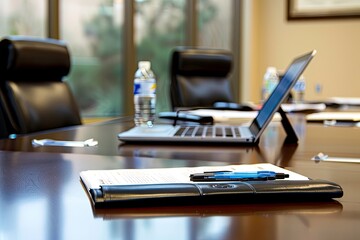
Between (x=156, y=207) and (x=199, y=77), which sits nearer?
(x=156, y=207)

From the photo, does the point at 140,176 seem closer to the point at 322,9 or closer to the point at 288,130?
the point at 288,130

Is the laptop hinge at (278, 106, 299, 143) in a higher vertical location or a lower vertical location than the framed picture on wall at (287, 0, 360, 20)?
lower

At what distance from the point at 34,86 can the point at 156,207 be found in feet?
5.53

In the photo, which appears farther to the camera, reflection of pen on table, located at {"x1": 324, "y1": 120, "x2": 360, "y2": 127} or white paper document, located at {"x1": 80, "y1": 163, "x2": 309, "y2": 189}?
reflection of pen on table, located at {"x1": 324, "y1": 120, "x2": 360, "y2": 127}

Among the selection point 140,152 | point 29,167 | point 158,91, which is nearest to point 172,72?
point 158,91

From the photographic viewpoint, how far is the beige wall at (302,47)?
5.46m

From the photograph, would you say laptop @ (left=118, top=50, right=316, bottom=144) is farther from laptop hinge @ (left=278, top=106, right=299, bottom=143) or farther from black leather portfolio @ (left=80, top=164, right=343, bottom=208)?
black leather portfolio @ (left=80, top=164, right=343, bottom=208)

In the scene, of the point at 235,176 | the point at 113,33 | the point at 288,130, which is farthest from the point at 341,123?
the point at 113,33

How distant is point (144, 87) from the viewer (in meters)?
2.00

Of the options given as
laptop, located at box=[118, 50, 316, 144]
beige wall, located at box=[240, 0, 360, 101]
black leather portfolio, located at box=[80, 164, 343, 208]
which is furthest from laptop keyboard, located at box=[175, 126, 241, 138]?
beige wall, located at box=[240, 0, 360, 101]

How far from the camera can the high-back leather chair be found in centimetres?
342

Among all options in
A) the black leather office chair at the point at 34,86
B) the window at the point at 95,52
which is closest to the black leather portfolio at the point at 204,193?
the black leather office chair at the point at 34,86

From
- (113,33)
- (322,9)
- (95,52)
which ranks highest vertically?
(322,9)

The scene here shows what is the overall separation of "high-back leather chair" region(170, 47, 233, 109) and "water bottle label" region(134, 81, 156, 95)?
1.29 meters
